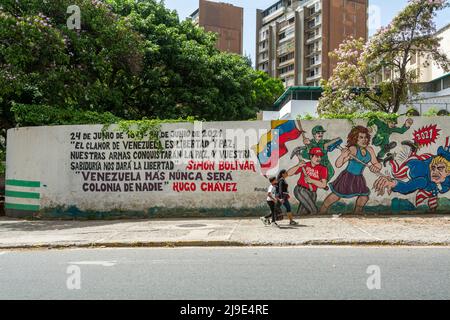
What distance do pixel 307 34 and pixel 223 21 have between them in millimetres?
23739

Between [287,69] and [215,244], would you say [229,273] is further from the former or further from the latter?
[287,69]

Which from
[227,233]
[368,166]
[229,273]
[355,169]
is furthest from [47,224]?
[368,166]

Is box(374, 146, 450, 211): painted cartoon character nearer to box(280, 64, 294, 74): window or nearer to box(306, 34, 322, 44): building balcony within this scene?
box(306, 34, 322, 44): building balcony

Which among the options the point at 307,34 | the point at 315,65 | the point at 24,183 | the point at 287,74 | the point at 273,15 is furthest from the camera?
the point at 273,15

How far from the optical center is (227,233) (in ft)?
32.1

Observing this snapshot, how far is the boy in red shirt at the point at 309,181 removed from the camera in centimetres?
1209

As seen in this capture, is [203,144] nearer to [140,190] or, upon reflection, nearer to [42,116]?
[140,190]

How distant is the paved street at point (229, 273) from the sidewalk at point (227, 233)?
49 centimetres

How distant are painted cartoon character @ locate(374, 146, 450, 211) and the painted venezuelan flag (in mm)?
3095

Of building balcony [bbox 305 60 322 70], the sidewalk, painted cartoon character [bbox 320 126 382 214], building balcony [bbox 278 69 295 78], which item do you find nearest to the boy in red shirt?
painted cartoon character [bbox 320 126 382 214]

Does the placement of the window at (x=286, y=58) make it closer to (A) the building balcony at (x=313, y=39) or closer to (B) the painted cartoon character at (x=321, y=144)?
(A) the building balcony at (x=313, y=39)

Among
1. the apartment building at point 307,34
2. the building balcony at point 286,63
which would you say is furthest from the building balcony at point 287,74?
the building balcony at point 286,63

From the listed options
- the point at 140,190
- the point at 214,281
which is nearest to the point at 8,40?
the point at 140,190

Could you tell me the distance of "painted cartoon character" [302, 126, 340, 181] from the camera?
12.0 meters
